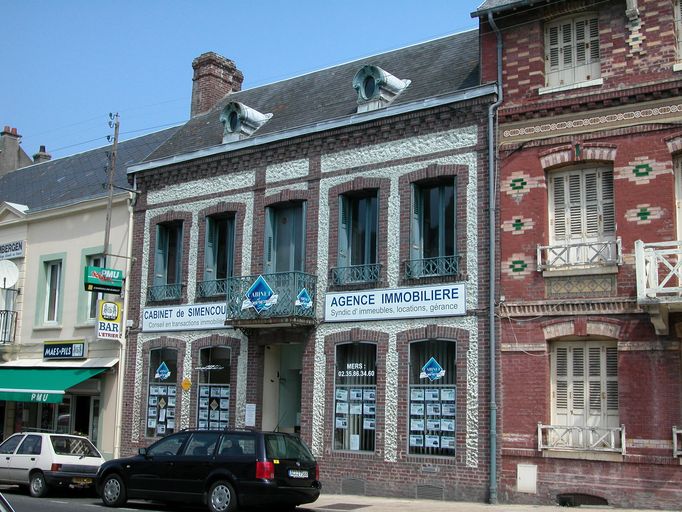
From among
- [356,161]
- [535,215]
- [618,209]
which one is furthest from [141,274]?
[618,209]

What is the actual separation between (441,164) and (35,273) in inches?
575

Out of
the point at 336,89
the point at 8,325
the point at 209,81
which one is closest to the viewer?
the point at 336,89

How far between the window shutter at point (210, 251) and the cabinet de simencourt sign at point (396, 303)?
4.05 m

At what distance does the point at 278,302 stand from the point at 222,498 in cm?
594

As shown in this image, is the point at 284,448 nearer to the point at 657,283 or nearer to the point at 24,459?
the point at 24,459

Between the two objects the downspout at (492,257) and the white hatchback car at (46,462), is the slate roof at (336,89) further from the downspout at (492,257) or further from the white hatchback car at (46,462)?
the white hatchback car at (46,462)

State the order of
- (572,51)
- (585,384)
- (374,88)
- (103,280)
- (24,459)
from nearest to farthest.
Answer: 1. (585,384)
2. (572,51)
3. (24,459)
4. (374,88)
5. (103,280)

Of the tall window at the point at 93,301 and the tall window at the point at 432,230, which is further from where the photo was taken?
the tall window at the point at 93,301

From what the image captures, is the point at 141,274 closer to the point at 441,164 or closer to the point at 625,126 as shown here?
the point at 441,164

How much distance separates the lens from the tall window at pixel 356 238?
19.9 meters

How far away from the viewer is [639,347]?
626 inches

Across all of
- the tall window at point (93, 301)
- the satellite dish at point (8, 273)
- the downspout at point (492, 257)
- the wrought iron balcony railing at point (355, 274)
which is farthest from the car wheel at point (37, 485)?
the satellite dish at point (8, 273)

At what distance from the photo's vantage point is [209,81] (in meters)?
→ 28.2

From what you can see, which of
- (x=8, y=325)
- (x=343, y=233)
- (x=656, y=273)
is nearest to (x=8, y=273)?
(x=8, y=325)
